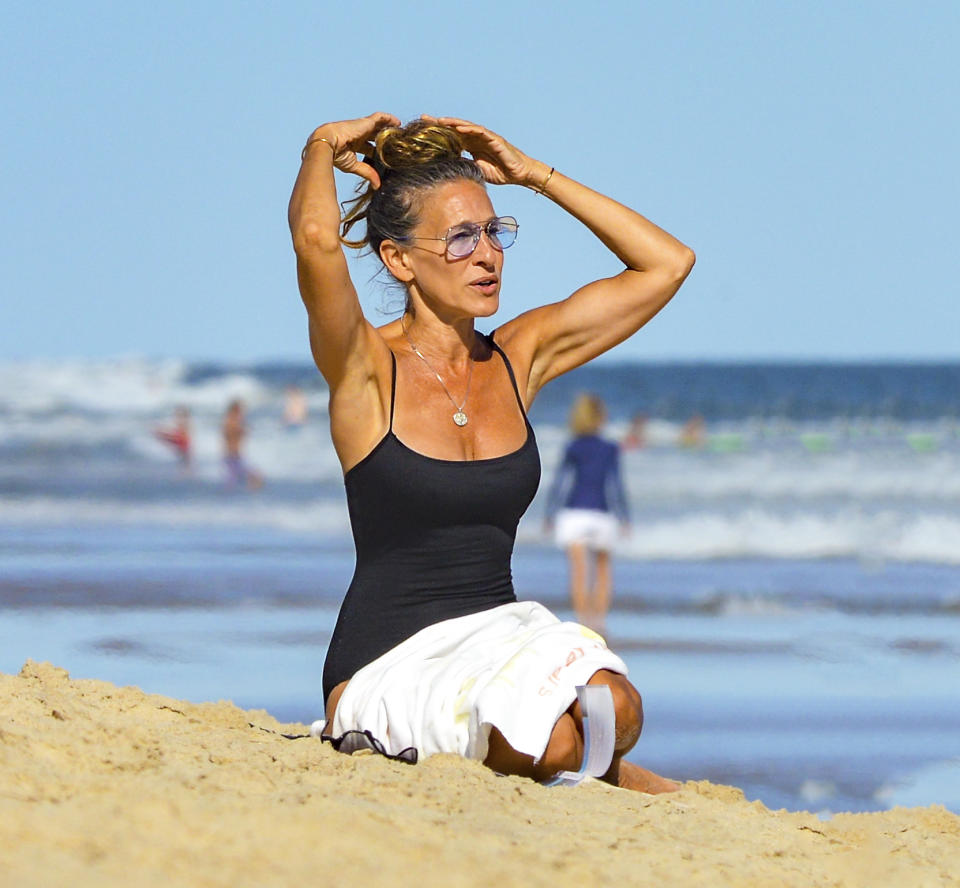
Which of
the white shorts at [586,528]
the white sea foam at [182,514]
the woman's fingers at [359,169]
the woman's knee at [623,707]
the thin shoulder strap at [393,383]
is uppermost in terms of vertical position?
the woman's fingers at [359,169]

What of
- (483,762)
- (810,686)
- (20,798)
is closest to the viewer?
(20,798)

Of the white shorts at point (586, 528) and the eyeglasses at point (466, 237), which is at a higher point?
the eyeglasses at point (466, 237)

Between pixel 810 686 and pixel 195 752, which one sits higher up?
pixel 195 752

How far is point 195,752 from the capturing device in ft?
10.3

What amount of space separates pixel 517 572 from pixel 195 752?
901 centimetres

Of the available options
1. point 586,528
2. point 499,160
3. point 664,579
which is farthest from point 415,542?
point 664,579

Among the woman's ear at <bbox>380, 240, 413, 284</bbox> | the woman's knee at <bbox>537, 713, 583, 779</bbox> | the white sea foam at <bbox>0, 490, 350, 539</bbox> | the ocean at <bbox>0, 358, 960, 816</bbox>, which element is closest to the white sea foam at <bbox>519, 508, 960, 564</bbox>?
the ocean at <bbox>0, 358, 960, 816</bbox>

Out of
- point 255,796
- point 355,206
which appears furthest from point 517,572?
point 255,796

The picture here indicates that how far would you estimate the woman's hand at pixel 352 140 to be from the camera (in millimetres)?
3752

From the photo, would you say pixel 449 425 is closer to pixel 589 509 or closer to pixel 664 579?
pixel 589 509

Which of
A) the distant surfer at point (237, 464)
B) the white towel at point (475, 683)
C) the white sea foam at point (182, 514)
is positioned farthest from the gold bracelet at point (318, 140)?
the distant surfer at point (237, 464)

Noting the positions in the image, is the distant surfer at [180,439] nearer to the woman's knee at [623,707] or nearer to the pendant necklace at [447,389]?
the pendant necklace at [447,389]

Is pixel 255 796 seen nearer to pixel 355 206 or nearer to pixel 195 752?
pixel 195 752

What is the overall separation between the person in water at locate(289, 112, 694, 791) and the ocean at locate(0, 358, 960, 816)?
1.99m
